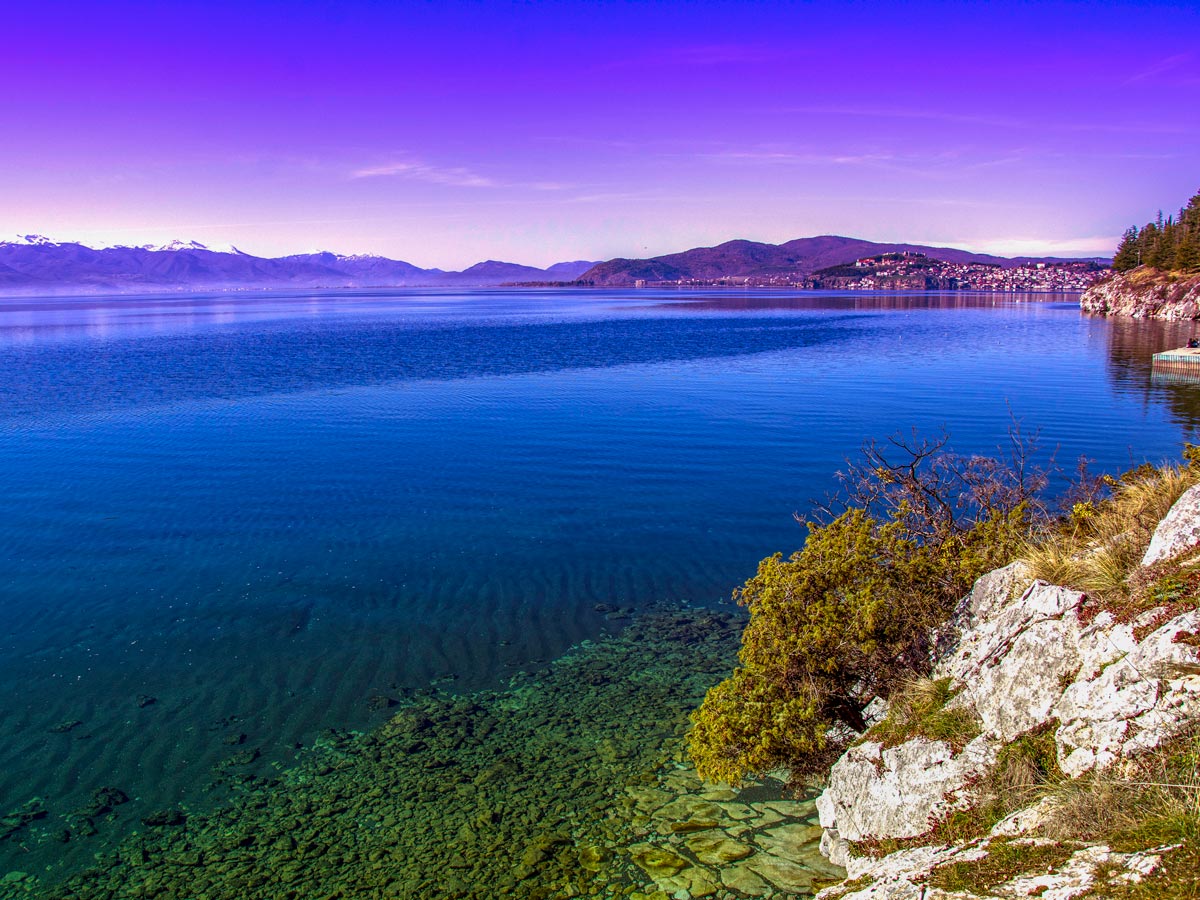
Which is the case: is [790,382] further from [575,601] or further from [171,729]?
[171,729]

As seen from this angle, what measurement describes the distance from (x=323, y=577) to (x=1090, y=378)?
59697mm

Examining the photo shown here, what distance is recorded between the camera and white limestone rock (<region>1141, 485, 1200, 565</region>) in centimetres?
1090

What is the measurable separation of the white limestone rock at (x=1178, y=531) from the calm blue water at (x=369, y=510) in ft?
40.2

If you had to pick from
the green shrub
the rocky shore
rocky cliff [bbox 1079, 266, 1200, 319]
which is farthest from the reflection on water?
the rocky shore

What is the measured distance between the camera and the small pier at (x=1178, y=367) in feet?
195

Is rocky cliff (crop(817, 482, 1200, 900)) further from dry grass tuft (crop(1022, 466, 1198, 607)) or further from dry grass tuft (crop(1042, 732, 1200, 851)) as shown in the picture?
dry grass tuft (crop(1022, 466, 1198, 607))

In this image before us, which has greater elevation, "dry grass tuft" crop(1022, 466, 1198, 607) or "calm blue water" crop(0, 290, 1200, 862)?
"dry grass tuft" crop(1022, 466, 1198, 607)

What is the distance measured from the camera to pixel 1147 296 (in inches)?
4872

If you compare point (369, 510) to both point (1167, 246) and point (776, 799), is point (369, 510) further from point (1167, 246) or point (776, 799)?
point (1167, 246)

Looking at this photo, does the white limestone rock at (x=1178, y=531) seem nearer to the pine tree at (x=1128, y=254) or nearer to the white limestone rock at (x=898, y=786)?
the white limestone rock at (x=898, y=786)

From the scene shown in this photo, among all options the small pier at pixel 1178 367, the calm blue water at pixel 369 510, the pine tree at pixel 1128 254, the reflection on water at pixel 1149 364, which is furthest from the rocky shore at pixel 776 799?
the pine tree at pixel 1128 254

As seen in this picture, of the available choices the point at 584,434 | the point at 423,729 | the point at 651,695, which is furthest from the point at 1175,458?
the point at 423,729

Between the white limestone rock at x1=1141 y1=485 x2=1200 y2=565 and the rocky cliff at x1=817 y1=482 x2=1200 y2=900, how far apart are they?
23 millimetres

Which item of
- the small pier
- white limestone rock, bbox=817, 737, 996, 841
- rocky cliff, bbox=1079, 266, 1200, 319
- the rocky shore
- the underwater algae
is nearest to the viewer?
the rocky shore
